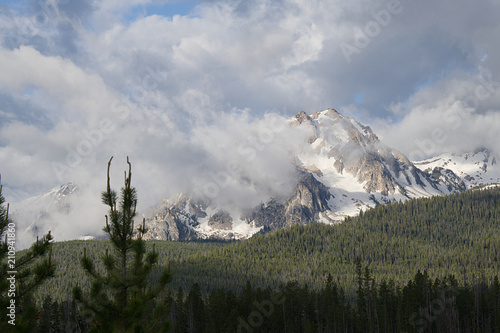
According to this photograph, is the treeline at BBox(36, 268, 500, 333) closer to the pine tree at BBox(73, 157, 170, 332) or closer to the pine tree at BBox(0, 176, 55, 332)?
the pine tree at BBox(73, 157, 170, 332)

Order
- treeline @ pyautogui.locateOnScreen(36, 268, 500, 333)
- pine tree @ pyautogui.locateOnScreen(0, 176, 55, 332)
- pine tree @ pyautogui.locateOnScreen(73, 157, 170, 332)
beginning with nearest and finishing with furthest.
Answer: pine tree @ pyautogui.locateOnScreen(0, 176, 55, 332)
pine tree @ pyautogui.locateOnScreen(73, 157, 170, 332)
treeline @ pyautogui.locateOnScreen(36, 268, 500, 333)

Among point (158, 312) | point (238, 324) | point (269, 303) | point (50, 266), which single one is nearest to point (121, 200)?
point (50, 266)

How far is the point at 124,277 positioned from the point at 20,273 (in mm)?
3728

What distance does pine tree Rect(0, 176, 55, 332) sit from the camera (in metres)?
14.2

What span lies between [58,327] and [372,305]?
65.4 m

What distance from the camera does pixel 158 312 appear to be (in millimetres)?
15695

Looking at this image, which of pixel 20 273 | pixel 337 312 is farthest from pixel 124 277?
pixel 337 312

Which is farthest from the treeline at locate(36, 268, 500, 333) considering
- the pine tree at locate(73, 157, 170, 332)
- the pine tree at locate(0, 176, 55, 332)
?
the pine tree at locate(0, 176, 55, 332)

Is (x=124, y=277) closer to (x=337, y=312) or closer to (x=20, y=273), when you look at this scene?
(x=20, y=273)

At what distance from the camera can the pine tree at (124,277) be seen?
15125mm

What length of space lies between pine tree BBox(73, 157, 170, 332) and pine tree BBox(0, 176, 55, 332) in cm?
141

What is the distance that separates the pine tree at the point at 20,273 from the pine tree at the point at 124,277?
1.41 metres

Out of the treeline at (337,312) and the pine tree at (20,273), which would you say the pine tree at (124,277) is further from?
the treeline at (337,312)

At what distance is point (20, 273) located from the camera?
1491 centimetres
